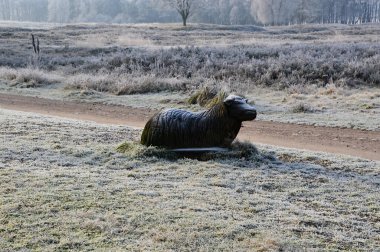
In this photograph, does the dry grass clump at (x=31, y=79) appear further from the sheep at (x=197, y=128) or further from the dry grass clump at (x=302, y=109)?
the sheep at (x=197, y=128)

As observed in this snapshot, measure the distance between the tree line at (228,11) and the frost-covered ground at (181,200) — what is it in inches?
3438

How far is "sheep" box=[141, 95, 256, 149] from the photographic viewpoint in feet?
31.9

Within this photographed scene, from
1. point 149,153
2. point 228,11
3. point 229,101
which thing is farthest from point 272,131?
point 228,11

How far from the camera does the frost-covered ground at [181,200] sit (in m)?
5.73

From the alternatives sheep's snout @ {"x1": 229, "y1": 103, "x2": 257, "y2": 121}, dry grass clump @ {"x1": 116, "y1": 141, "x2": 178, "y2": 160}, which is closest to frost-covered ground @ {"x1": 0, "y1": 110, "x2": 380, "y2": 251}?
dry grass clump @ {"x1": 116, "y1": 141, "x2": 178, "y2": 160}

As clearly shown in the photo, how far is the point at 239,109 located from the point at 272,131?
433cm

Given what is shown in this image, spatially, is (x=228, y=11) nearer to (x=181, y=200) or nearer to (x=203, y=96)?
(x=203, y=96)

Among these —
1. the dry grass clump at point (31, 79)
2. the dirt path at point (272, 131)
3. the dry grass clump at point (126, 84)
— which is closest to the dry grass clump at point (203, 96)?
the dirt path at point (272, 131)

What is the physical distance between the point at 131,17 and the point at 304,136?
424 ft

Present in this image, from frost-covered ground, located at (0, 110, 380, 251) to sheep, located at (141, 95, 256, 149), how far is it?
1.80ft

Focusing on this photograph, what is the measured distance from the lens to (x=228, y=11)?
12556 centimetres

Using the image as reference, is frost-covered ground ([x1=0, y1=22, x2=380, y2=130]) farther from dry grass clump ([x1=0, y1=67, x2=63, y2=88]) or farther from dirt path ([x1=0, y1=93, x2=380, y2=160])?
dirt path ([x1=0, y1=93, x2=380, y2=160])

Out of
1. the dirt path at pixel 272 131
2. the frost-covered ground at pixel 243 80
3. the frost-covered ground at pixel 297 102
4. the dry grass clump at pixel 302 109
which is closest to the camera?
the dirt path at pixel 272 131

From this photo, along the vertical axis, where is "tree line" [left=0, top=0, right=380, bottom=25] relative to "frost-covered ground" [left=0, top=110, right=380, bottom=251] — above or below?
above
